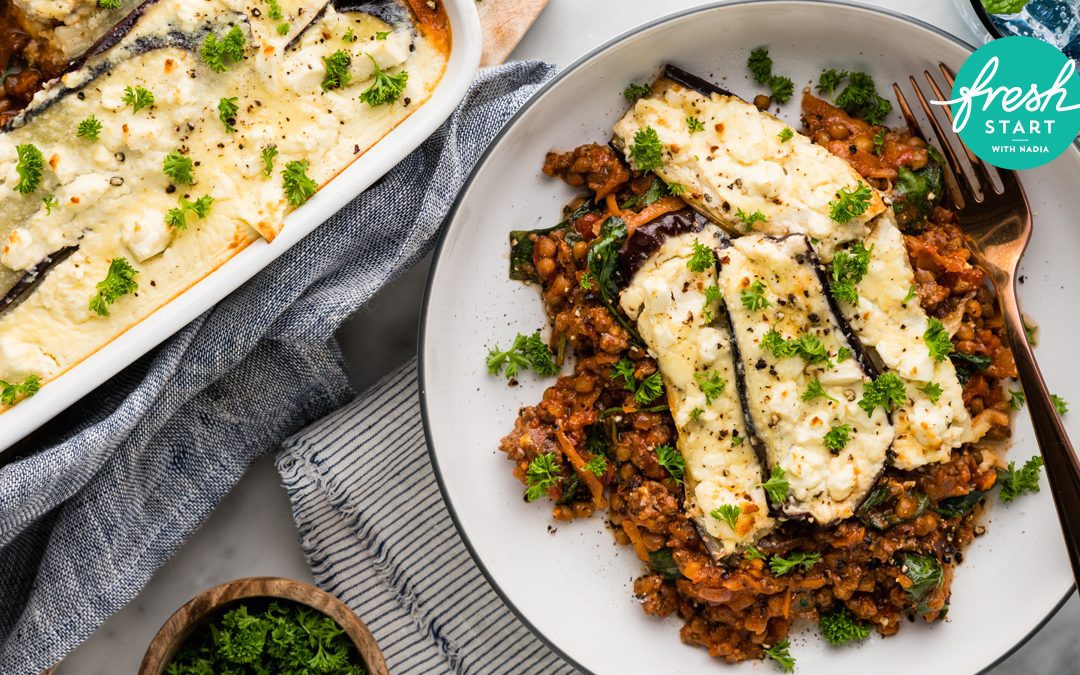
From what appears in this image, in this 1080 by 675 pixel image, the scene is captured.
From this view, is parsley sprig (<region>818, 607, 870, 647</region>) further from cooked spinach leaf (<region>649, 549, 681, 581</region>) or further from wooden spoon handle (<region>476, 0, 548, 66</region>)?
wooden spoon handle (<region>476, 0, 548, 66</region>)

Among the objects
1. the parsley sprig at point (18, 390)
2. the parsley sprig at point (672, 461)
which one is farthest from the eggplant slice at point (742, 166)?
the parsley sprig at point (18, 390)

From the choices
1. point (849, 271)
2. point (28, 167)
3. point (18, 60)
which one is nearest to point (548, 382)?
point (849, 271)

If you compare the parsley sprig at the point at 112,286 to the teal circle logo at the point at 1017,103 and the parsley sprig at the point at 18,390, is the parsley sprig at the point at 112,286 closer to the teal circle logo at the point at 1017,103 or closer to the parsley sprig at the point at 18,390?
the parsley sprig at the point at 18,390

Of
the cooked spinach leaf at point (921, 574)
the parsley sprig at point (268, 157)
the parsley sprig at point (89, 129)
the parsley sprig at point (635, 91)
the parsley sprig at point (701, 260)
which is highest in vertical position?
the parsley sprig at point (89, 129)

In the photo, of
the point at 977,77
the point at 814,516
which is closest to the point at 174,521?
the point at 814,516

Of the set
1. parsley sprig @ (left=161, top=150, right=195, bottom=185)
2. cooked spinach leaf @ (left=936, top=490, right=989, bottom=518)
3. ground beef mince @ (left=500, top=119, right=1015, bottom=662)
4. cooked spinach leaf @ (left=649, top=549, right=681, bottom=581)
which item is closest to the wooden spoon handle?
ground beef mince @ (left=500, top=119, right=1015, bottom=662)

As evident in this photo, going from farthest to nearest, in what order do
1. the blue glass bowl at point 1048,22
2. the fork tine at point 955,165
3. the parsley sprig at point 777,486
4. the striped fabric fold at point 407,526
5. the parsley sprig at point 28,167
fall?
the striped fabric fold at point 407,526 → the blue glass bowl at point 1048,22 → the fork tine at point 955,165 → the parsley sprig at point 777,486 → the parsley sprig at point 28,167
